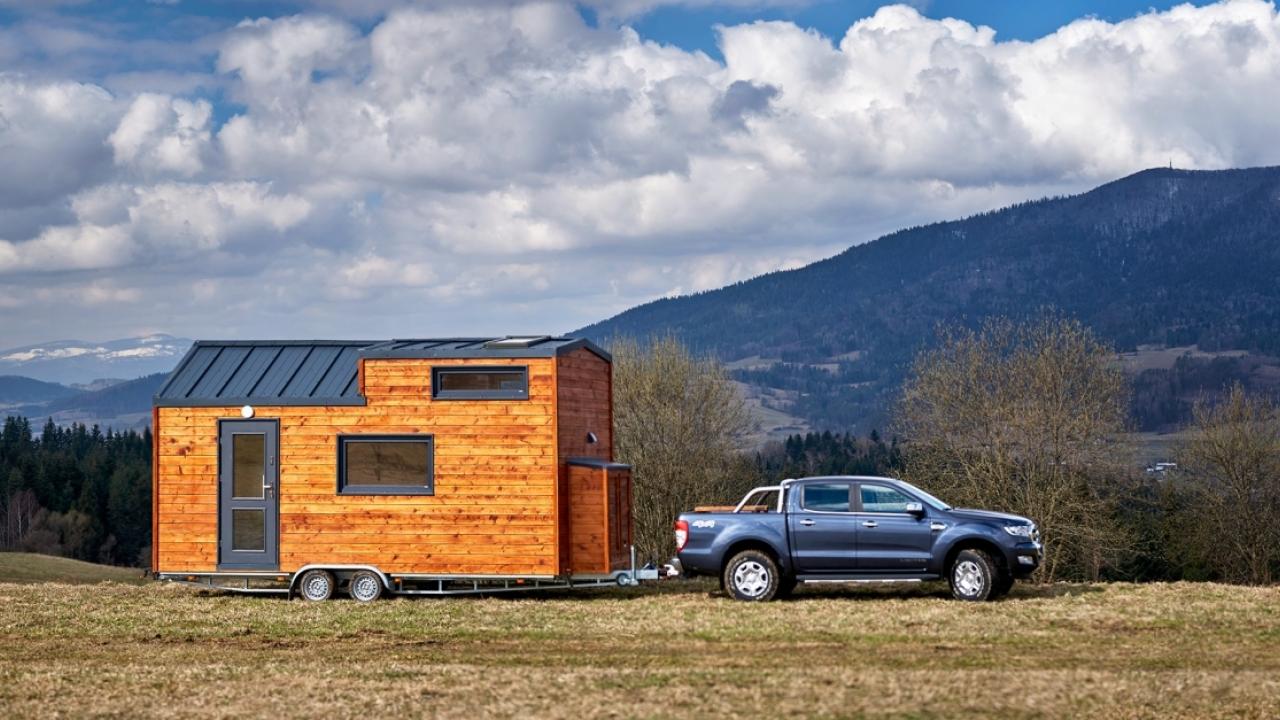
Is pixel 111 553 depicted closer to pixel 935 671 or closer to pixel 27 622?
pixel 27 622

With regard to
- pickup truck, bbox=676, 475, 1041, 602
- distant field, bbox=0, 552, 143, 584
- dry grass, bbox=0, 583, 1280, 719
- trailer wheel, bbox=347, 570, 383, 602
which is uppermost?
pickup truck, bbox=676, 475, 1041, 602

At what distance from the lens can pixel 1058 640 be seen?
1577 centimetres

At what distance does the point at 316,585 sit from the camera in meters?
21.5

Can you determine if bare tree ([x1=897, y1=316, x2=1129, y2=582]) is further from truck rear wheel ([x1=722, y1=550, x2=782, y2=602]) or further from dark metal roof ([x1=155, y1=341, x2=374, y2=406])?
dark metal roof ([x1=155, y1=341, x2=374, y2=406])

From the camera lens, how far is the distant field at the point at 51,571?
50.3 meters

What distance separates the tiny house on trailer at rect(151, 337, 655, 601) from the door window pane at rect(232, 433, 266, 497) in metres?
0.02

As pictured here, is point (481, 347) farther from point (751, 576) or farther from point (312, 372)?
point (751, 576)

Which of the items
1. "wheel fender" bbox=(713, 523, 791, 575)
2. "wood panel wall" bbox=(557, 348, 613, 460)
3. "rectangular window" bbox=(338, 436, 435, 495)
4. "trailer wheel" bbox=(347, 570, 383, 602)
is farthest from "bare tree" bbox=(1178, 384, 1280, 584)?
"trailer wheel" bbox=(347, 570, 383, 602)

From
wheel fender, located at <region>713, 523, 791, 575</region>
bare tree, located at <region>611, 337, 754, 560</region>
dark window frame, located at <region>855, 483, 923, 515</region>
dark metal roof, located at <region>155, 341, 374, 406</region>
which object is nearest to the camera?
dark window frame, located at <region>855, 483, 923, 515</region>

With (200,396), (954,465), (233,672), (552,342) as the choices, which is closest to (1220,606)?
(552,342)

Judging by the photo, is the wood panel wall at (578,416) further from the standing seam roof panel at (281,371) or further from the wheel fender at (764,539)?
the standing seam roof panel at (281,371)

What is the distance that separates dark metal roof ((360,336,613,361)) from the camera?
69.4ft

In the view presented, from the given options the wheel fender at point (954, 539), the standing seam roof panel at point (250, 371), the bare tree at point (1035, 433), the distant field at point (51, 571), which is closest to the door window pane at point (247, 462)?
the standing seam roof panel at point (250, 371)

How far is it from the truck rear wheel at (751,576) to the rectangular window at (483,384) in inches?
156
